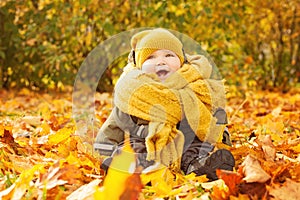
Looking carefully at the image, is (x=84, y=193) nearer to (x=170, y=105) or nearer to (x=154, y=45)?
(x=170, y=105)

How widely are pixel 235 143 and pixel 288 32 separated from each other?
5.42 metres

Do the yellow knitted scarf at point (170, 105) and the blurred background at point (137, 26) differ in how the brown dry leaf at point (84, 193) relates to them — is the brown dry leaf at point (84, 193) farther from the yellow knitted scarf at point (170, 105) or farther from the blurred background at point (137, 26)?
the blurred background at point (137, 26)

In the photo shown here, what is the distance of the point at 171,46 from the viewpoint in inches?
90.0

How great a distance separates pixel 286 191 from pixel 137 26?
212 inches

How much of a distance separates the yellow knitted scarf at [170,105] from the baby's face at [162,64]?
1.3 inches

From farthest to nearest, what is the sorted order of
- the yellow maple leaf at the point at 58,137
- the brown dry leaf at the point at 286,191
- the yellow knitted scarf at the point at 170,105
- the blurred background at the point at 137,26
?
the blurred background at the point at 137,26 < the yellow maple leaf at the point at 58,137 < the yellow knitted scarf at the point at 170,105 < the brown dry leaf at the point at 286,191

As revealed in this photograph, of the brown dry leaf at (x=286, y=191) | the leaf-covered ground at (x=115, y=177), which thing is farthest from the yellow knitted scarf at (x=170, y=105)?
the brown dry leaf at (x=286, y=191)

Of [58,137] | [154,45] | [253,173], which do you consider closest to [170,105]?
[154,45]

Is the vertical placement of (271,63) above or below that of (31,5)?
below

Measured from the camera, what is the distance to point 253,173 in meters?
1.65

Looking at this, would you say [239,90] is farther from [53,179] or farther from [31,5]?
[53,179]

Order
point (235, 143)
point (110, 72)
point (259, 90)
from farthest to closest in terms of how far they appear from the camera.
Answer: point (259, 90) < point (110, 72) < point (235, 143)

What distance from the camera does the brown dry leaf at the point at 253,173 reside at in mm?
1638

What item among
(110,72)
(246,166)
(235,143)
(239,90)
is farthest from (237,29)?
(246,166)
